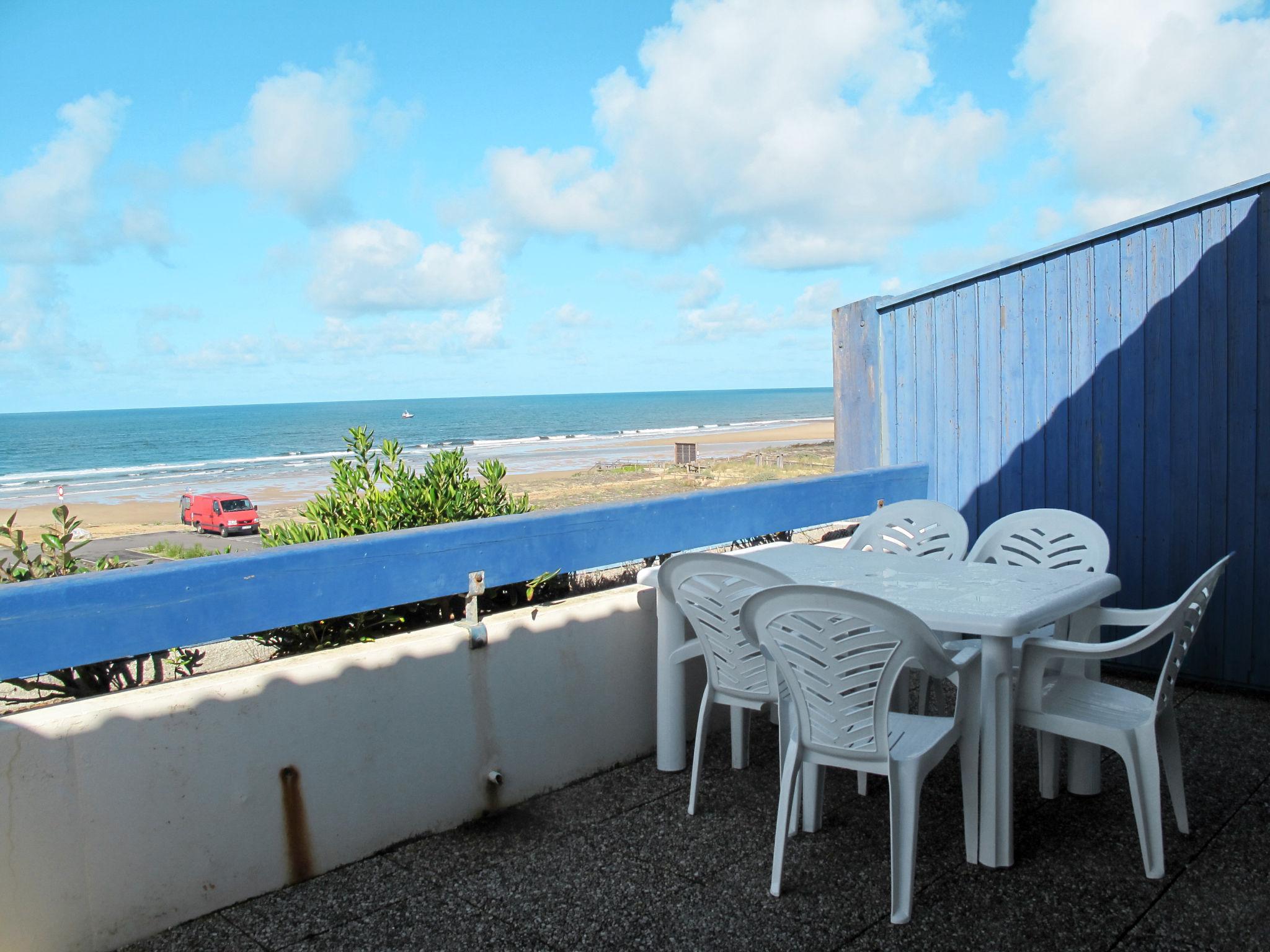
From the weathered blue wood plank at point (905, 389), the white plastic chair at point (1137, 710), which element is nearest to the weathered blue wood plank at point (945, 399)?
the weathered blue wood plank at point (905, 389)

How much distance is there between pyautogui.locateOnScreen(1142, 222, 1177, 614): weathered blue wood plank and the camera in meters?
3.94

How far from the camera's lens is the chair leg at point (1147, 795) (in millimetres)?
2246

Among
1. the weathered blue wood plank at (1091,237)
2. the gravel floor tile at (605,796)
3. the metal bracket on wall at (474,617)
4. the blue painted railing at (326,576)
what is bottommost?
the gravel floor tile at (605,796)

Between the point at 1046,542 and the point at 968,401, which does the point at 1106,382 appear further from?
the point at 1046,542

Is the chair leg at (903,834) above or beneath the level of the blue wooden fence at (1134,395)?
beneath

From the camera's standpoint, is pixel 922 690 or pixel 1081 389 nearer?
pixel 922 690

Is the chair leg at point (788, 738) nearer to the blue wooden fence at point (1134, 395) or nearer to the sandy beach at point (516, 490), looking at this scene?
the blue wooden fence at point (1134, 395)

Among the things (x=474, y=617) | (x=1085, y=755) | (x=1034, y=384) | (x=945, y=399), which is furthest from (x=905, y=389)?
(x=474, y=617)

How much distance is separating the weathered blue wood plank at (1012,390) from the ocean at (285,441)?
12.7 ft

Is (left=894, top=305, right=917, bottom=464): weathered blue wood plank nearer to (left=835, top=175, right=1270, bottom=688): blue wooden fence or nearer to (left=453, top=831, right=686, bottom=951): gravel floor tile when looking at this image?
(left=835, top=175, right=1270, bottom=688): blue wooden fence

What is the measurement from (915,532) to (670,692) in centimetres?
139

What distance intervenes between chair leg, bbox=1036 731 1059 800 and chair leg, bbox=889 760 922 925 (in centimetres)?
94

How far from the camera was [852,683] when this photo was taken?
2096 millimetres

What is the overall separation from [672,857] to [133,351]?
99.2m
